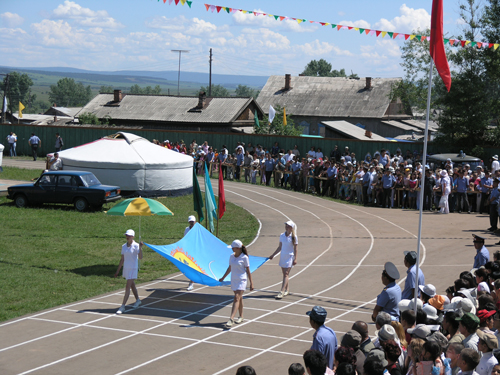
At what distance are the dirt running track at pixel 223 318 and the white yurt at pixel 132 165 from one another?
10.3 m

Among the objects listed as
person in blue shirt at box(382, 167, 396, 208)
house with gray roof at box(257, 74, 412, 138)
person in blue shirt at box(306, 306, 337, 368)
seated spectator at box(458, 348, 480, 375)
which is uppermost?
house with gray roof at box(257, 74, 412, 138)

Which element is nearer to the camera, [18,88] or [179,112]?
[179,112]

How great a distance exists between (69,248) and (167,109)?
3772 centimetres

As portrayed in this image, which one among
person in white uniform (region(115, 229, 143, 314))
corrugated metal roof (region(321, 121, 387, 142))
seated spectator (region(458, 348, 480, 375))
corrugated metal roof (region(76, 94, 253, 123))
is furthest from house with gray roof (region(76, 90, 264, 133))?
seated spectator (region(458, 348, 480, 375))

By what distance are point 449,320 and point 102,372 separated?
5.57 m

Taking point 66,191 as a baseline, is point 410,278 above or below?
above

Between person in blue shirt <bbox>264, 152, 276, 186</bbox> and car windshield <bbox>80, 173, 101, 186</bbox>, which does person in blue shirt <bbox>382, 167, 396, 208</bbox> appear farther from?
car windshield <bbox>80, 173, 101, 186</bbox>

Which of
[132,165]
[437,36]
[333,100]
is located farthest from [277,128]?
[437,36]

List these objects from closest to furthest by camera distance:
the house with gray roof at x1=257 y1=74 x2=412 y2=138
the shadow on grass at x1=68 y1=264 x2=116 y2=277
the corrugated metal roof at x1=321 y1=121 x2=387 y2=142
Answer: the shadow on grass at x1=68 y1=264 x2=116 y2=277, the corrugated metal roof at x1=321 y1=121 x2=387 y2=142, the house with gray roof at x1=257 y1=74 x2=412 y2=138

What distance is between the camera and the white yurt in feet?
95.6

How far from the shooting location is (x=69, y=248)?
18.6 metres

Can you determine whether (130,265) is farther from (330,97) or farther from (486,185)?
(330,97)

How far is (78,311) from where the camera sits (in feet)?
42.1

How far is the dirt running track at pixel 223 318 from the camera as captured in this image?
10.1m
